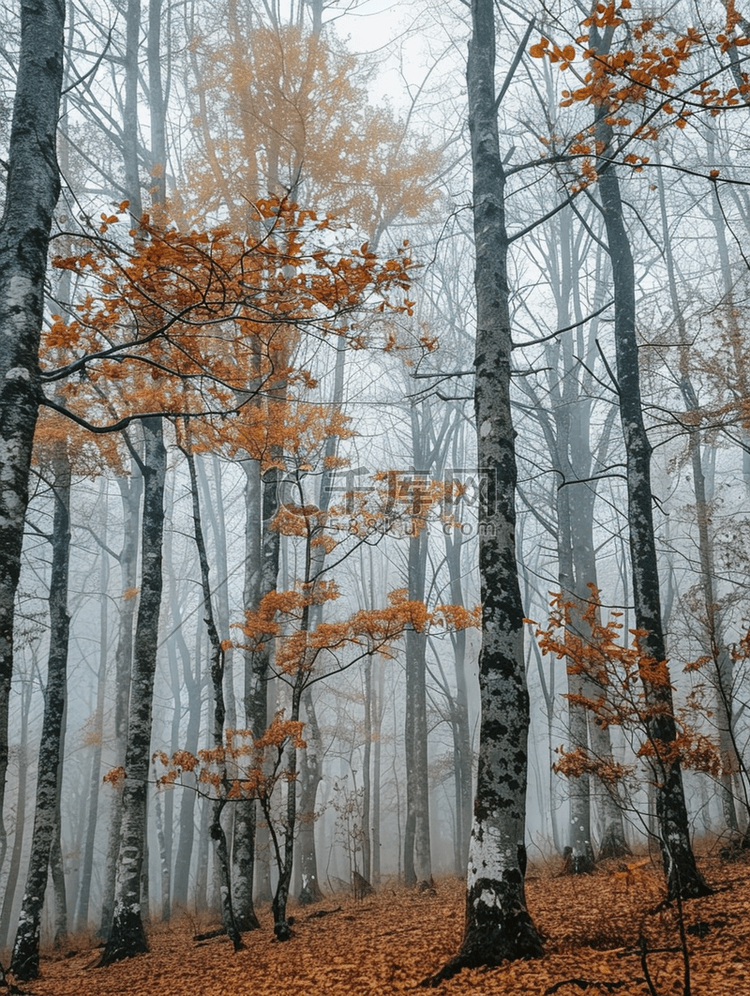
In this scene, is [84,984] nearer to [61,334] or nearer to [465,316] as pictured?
[61,334]

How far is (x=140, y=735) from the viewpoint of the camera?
7.63m

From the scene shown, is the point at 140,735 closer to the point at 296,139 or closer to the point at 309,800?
the point at 309,800

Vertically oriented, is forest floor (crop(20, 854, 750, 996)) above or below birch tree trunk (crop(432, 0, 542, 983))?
below

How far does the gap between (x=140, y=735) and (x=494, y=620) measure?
16.5 ft

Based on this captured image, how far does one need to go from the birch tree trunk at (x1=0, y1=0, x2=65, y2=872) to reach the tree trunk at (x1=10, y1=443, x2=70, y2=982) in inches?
182

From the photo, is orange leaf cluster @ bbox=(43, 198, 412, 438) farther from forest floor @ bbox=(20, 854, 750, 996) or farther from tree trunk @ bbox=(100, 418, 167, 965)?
forest floor @ bbox=(20, 854, 750, 996)

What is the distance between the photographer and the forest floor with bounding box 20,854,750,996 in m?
3.26

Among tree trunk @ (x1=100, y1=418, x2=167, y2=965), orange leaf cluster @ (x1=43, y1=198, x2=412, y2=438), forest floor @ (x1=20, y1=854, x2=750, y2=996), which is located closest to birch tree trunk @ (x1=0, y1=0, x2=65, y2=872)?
orange leaf cluster @ (x1=43, y1=198, x2=412, y2=438)

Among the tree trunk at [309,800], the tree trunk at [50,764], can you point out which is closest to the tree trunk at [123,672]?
the tree trunk at [50,764]

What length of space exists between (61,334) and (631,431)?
5318mm

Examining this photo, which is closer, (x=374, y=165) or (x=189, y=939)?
(x=189, y=939)

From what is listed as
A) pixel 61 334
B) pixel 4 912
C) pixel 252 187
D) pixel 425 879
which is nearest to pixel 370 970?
pixel 61 334

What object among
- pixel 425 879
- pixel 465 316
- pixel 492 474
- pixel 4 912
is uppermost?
pixel 465 316

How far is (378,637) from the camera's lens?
721 centimetres
